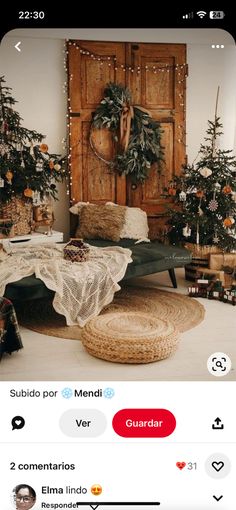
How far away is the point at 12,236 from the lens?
3.54 feet

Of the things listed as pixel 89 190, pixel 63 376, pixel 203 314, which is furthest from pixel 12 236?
pixel 203 314

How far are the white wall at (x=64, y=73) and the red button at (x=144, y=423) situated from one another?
454 mm

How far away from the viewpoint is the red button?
769 mm

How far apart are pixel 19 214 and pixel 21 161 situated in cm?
10

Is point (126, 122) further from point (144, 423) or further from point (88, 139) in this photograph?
point (144, 423)

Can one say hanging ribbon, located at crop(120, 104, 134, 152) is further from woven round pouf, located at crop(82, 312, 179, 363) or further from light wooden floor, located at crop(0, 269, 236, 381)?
woven round pouf, located at crop(82, 312, 179, 363)

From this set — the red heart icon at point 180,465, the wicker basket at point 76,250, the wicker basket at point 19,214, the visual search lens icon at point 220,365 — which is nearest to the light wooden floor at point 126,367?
the visual search lens icon at point 220,365

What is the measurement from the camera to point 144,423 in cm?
77

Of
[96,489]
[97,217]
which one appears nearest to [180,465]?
[96,489]

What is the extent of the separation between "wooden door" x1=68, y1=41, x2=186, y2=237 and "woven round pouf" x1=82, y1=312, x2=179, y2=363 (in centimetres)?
28

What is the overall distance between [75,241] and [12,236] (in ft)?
1.38

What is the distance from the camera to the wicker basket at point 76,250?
4.61 ft
